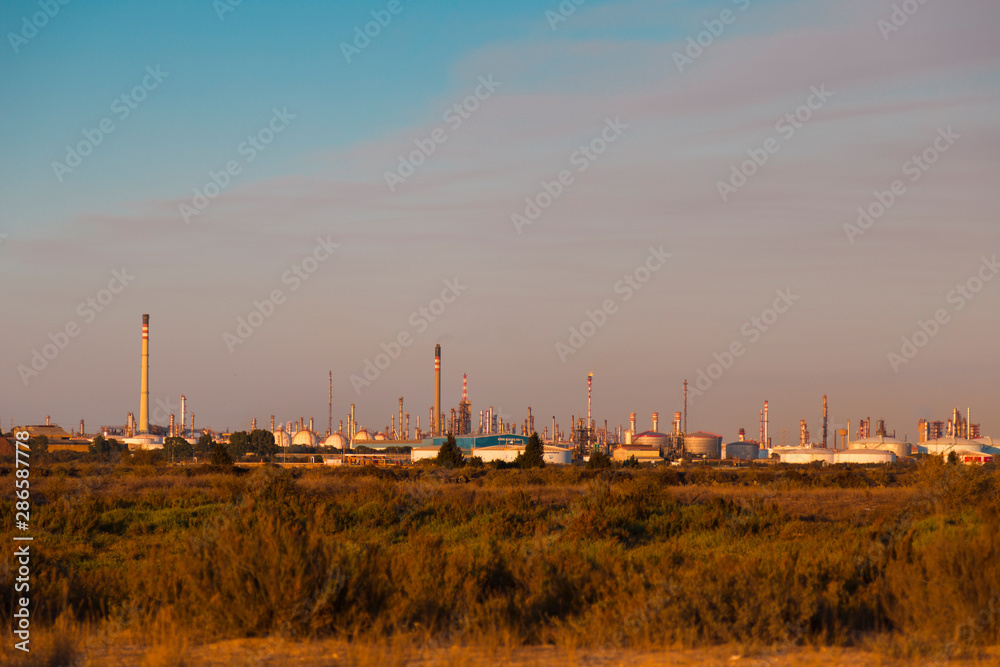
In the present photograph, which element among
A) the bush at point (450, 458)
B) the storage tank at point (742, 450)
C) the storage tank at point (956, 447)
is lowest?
the storage tank at point (742, 450)

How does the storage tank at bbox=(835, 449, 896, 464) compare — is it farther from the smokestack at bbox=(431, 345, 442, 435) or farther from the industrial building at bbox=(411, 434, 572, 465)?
the smokestack at bbox=(431, 345, 442, 435)

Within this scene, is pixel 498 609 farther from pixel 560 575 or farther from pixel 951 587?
pixel 951 587

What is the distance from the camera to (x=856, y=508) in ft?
94.3

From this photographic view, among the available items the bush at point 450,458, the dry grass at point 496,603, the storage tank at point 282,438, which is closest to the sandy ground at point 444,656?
the dry grass at point 496,603

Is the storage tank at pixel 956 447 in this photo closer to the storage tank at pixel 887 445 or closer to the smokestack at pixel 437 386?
the storage tank at pixel 887 445

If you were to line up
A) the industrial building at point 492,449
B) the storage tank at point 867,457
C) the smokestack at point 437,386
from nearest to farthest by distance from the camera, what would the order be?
the industrial building at point 492,449 → the storage tank at point 867,457 → the smokestack at point 437,386

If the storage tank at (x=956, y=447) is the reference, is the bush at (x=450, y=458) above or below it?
above

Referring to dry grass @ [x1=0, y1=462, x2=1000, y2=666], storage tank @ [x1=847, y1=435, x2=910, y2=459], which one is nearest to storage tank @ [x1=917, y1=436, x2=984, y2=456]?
storage tank @ [x1=847, y1=435, x2=910, y2=459]

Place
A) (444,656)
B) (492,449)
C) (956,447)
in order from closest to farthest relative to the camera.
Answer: (444,656) < (492,449) < (956,447)

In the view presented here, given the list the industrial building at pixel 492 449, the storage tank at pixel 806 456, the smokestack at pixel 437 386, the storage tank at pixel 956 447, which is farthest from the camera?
the storage tank at pixel 956 447

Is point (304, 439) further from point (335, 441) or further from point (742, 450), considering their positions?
point (742, 450)

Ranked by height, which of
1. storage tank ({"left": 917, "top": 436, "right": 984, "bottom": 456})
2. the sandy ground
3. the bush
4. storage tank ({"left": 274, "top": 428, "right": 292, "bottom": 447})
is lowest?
storage tank ({"left": 274, "top": 428, "right": 292, "bottom": 447})

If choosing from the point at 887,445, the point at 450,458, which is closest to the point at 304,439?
the point at 887,445

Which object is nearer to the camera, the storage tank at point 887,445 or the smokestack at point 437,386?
the smokestack at point 437,386
